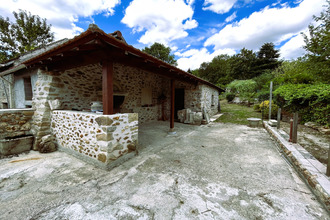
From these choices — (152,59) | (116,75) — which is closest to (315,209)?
(152,59)

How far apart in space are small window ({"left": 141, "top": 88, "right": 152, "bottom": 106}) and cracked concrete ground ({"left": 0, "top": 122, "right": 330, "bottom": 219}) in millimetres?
3752

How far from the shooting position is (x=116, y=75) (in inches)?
199

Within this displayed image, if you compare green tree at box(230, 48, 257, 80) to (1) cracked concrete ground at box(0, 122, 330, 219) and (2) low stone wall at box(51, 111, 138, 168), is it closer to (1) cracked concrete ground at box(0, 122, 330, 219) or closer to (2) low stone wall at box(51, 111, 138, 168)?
(1) cracked concrete ground at box(0, 122, 330, 219)

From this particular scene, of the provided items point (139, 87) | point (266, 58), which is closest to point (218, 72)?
point (266, 58)

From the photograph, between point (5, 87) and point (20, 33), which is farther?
point (20, 33)

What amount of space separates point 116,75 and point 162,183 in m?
4.46

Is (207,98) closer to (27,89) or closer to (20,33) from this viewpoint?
(27,89)

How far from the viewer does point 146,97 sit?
6695 mm

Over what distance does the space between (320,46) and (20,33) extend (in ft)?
74.1

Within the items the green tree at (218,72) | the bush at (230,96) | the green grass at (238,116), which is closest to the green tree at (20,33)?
the green grass at (238,116)

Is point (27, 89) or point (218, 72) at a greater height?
point (218, 72)

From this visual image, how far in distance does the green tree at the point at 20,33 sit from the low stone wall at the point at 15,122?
13.1 meters

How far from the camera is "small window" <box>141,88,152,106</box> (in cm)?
647

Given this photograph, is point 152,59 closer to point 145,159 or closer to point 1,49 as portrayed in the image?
point 145,159
